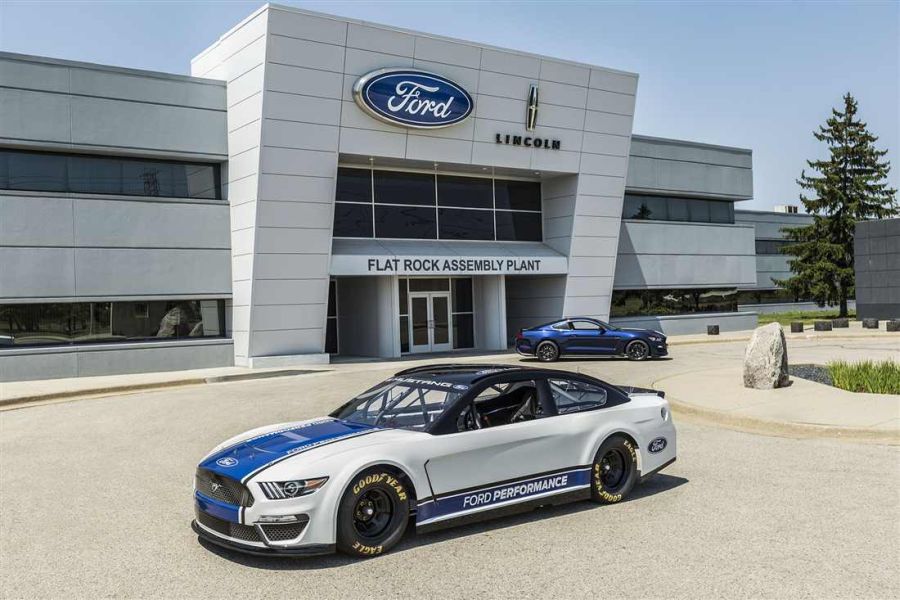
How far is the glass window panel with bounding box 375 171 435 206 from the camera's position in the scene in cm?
2889

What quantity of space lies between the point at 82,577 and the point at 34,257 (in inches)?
759

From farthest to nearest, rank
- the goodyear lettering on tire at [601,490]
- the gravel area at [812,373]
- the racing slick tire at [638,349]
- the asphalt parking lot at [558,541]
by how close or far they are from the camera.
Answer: the racing slick tire at [638,349]
the gravel area at [812,373]
the goodyear lettering on tire at [601,490]
the asphalt parking lot at [558,541]

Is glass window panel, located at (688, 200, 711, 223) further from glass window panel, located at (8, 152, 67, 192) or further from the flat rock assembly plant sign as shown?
glass window panel, located at (8, 152, 67, 192)

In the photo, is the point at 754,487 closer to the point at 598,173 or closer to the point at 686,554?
the point at 686,554

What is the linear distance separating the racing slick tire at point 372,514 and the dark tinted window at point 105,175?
812 inches

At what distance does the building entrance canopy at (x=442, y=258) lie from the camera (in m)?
26.7

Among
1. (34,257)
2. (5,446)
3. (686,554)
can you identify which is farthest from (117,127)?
(686,554)

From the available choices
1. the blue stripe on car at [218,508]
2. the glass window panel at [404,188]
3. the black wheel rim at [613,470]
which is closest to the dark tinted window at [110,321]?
the glass window panel at [404,188]

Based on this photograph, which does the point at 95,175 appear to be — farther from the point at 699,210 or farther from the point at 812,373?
the point at 699,210

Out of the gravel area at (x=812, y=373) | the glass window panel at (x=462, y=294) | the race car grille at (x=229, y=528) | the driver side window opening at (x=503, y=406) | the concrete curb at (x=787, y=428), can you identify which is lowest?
the concrete curb at (x=787, y=428)

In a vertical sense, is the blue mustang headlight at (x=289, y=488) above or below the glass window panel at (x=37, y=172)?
below

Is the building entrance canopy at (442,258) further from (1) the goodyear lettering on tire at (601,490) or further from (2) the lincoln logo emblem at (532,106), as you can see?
(1) the goodyear lettering on tire at (601,490)

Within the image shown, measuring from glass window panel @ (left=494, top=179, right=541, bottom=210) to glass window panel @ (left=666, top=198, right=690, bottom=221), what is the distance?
7.82 metres

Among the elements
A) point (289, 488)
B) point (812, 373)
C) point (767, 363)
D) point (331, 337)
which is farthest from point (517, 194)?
point (289, 488)
